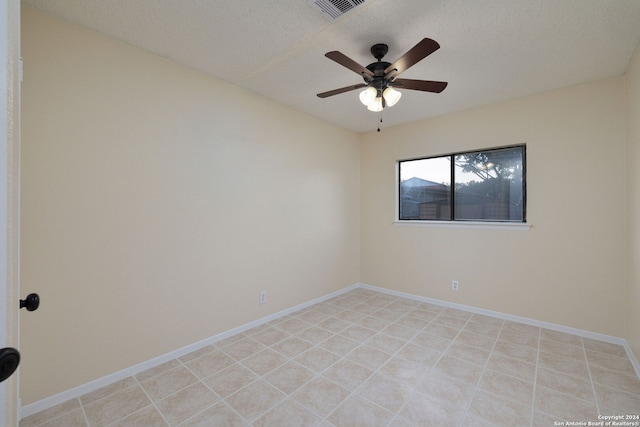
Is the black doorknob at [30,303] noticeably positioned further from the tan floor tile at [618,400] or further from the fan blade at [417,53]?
the tan floor tile at [618,400]

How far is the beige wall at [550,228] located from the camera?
263 centimetres

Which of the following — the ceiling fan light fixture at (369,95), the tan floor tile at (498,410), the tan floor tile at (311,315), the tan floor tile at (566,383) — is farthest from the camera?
the tan floor tile at (311,315)

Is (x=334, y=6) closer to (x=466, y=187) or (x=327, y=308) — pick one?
(x=466, y=187)

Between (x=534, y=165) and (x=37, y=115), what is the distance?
169 inches

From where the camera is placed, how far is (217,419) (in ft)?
5.54

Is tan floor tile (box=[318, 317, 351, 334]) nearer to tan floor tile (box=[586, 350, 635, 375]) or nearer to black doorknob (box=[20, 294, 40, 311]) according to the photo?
tan floor tile (box=[586, 350, 635, 375])

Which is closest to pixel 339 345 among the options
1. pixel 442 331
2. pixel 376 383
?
pixel 376 383

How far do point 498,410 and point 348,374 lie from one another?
0.99 meters

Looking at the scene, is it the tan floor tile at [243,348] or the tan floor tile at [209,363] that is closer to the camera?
the tan floor tile at [209,363]

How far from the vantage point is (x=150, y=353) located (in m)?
2.24

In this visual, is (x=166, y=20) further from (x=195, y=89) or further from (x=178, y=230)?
(x=178, y=230)

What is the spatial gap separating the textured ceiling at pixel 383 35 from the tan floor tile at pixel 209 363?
254 cm

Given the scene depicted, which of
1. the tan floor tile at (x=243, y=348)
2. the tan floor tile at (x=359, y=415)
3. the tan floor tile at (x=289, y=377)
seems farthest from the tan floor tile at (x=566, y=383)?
the tan floor tile at (x=243, y=348)

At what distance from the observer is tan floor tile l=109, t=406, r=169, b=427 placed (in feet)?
5.40
